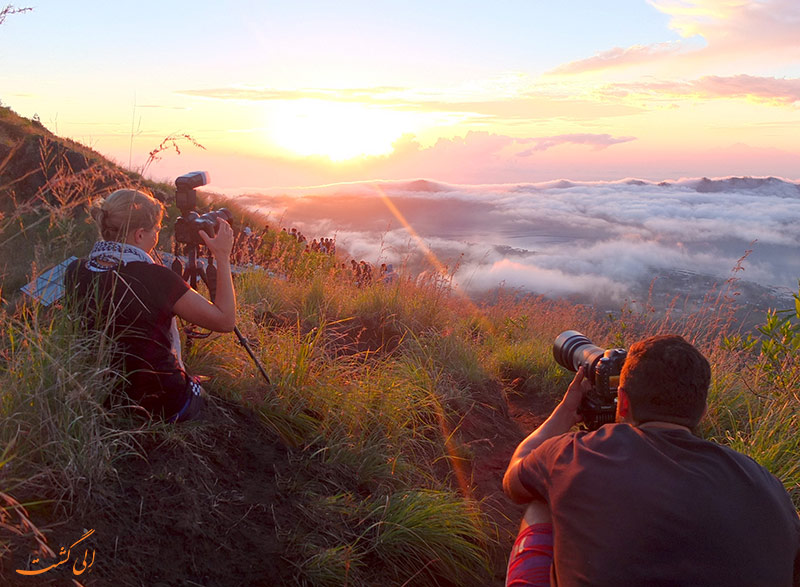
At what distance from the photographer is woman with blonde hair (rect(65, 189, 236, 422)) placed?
289 centimetres

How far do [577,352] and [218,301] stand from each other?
1.80m

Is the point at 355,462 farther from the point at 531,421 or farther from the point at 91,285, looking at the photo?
the point at 531,421

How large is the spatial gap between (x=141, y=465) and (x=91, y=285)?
0.89m

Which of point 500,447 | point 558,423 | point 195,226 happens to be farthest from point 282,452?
point 500,447

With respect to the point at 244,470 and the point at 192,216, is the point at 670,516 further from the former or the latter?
the point at 192,216

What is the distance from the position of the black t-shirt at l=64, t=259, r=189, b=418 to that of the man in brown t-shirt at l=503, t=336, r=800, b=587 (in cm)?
181

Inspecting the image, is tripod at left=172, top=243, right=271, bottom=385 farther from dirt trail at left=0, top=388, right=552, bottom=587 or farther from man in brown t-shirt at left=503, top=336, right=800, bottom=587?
man in brown t-shirt at left=503, top=336, right=800, bottom=587

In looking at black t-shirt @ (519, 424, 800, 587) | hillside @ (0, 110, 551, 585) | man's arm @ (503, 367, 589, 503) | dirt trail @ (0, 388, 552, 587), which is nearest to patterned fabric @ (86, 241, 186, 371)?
hillside @ (0, 110, 551, 585)

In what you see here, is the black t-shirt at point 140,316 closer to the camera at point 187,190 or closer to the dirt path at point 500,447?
the camera at point 187,190

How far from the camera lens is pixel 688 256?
158125 millimetres

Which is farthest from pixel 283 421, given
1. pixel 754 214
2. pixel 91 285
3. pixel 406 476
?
pixel 754 214

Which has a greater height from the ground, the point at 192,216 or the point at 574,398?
the point at 192,216

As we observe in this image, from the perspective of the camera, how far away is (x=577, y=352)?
9.94 feet

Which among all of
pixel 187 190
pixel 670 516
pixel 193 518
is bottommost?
pixel 193 518
